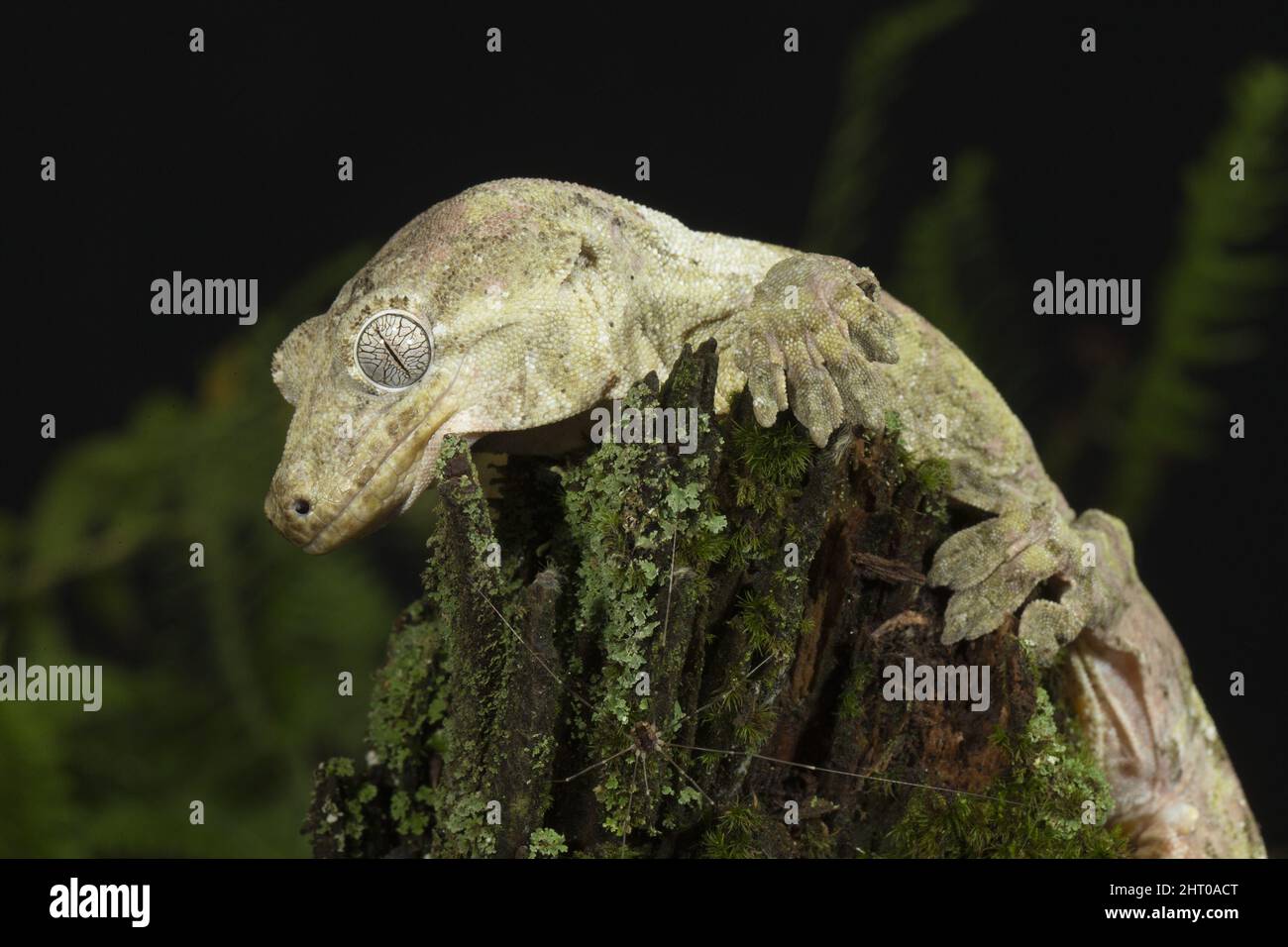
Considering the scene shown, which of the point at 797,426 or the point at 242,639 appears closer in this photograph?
the point at 797,426

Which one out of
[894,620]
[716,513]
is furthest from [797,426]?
[894,620]

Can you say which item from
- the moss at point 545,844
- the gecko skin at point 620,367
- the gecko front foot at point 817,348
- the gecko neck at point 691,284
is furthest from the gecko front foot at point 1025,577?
the moss at point 545,844

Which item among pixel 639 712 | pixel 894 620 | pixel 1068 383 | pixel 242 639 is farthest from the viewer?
pixel 1068 383

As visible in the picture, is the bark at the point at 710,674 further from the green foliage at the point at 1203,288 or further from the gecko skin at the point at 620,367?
the green foliage at the point at 1203,288

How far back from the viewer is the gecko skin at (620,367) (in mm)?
3279

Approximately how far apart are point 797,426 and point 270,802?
4.85 metres

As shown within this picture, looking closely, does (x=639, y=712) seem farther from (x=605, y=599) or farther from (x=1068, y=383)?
(x=1068, y=383)

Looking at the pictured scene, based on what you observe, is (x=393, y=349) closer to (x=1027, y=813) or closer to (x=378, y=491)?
(x=378, y=491)

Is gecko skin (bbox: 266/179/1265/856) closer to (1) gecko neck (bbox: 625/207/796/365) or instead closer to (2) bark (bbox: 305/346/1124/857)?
(1) gecko neck (bbox: 625/207/796/365)

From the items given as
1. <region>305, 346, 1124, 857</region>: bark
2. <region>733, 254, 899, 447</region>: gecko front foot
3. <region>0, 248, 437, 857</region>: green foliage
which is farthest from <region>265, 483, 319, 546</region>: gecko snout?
<region>0, 248, 437, 857</region>: green foliage

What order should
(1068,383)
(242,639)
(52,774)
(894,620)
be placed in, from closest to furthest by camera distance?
(894,620) → (52,774) → (242,639) → (1068,383)

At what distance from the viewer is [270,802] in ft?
23.9

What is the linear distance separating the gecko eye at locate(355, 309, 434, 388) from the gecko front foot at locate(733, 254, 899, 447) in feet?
2.55

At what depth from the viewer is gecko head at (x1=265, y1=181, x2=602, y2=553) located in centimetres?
326
